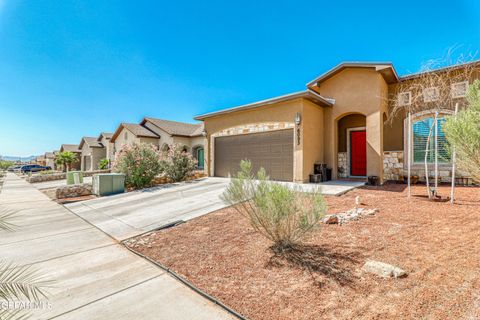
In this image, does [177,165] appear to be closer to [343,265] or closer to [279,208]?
[279,208]

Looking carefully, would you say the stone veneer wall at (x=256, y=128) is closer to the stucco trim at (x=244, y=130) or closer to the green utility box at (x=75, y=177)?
the stucco trim at (x=244, y=130)

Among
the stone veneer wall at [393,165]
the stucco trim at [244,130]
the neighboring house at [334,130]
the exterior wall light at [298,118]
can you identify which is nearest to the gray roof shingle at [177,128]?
the stucco trim at [244,130]

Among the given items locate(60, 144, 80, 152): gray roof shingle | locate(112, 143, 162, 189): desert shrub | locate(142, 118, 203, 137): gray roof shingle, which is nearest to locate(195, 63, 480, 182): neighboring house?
locate(112, 143, 162, 189): desert shrub

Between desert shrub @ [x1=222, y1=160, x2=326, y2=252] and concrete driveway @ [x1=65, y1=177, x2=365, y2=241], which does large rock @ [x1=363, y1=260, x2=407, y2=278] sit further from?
concrete driveway @ [x1=65, y1=177, x2=365, y2=241]

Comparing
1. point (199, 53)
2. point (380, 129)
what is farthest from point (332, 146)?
point (199, 53)

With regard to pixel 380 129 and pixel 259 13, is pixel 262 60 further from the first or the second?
pixel 380 129

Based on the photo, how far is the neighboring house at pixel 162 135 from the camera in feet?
66.8

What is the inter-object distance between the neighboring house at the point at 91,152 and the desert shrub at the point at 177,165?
70.5ft

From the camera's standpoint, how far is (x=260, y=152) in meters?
11.6

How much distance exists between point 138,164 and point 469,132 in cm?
1266

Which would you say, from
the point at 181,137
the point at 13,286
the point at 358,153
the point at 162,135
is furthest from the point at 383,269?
the point at 162,135

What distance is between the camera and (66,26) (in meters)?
8.88

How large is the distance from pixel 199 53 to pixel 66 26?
6.80m

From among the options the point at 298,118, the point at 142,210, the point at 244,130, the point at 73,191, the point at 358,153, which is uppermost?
the point at 298,118
